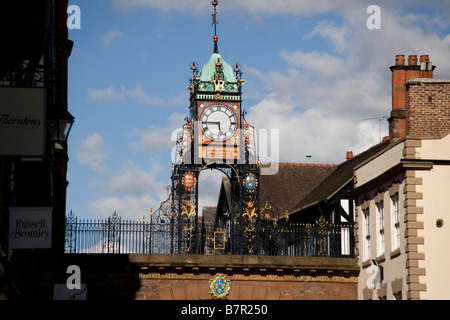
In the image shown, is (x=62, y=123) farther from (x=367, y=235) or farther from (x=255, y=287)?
(x=367, y=235)

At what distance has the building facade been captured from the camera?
2997 cm

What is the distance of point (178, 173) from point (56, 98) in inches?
468

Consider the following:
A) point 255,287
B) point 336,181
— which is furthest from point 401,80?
point 255,287

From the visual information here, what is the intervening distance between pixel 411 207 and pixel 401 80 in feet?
36.4

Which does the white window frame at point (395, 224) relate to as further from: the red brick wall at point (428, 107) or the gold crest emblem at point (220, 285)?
the gold crest emblem at point (220, 285)

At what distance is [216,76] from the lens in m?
39.5

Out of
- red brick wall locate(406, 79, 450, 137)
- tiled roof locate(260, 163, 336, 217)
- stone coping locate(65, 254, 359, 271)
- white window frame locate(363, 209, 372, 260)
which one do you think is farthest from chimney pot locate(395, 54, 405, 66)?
tiled roof locate(260, 163, 336, 217)

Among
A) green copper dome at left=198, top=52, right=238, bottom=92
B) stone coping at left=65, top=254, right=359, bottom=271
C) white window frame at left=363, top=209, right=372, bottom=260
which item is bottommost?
stone coping at left=65, top=254, right=359, bottom=271

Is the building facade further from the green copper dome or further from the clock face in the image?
the green copper dome

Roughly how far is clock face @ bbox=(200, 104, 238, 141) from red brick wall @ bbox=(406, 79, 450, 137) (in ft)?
27.3

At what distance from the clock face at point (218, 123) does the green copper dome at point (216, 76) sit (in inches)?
34.6

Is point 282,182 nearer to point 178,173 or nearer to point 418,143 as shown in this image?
point 178,173

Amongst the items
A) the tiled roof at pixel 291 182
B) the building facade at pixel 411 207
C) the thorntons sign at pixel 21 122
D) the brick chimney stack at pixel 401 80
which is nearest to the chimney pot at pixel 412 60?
the brick chimney stack at pixel 401 80

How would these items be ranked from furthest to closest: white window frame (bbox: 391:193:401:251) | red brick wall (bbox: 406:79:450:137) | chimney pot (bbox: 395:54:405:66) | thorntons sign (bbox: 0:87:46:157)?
chimney pot (bbox: 395:54:405:66) < red brick wall (bbox: 406:79:450:137) < white window frame (bbox: 391:193:401:251) < thorntons sign (bbox: 0:87:46:157)
